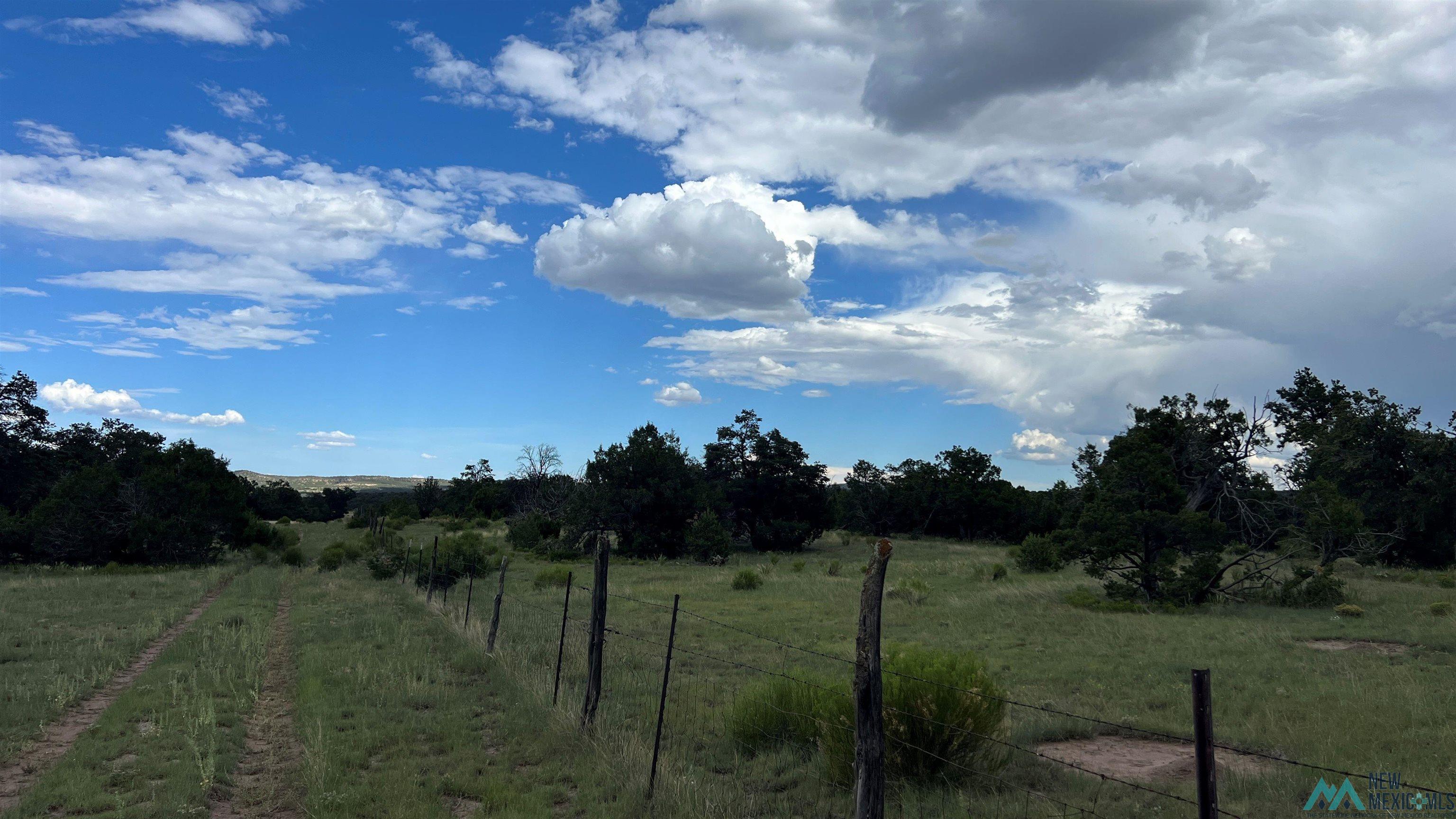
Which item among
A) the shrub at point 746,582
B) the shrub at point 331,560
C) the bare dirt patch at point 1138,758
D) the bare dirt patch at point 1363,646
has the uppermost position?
the bare dirt patch at point 1363,646

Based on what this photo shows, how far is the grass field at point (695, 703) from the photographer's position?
7.15 meters

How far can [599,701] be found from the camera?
10.6 m

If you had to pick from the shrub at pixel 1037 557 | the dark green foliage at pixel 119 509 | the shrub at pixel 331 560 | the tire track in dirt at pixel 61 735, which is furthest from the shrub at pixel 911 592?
the dark green foliage at pixel 119 509

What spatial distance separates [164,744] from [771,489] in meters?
43.5

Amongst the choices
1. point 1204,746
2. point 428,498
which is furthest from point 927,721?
point 428,498

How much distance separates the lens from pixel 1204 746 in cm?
377

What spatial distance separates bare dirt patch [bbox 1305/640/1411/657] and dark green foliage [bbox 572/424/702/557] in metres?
29.6

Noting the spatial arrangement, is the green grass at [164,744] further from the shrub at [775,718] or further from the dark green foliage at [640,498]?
the dark green foliage at [640,498]

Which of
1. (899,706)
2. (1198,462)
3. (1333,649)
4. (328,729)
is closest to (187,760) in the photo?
(328,729)

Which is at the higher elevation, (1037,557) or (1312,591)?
(1312,591)

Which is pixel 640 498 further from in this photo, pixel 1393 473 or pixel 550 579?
pixel 1393 473

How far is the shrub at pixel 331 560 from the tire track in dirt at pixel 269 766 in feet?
82.5

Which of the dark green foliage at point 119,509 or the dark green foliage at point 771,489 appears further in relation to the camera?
the dark green foliage at point 771,489

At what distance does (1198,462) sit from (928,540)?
29.8 metres
